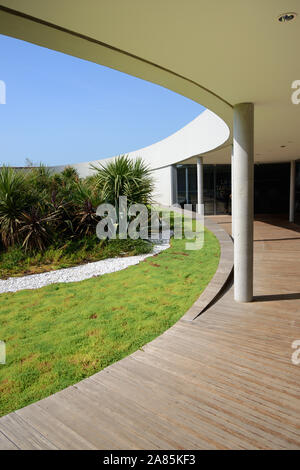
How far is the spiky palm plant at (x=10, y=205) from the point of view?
841 centimetres

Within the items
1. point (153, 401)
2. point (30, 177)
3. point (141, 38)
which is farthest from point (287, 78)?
point (30, 177)

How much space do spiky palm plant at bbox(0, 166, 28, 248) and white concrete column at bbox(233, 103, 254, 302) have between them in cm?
620

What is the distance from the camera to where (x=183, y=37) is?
2570 mm

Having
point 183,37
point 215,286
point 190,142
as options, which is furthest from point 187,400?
point 190,142

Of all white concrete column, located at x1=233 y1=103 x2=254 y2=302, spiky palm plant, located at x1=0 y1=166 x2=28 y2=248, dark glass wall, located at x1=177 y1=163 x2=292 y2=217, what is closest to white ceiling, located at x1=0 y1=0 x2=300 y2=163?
white concrete column, located at x1=233 y1=103 x2=254 y2=302

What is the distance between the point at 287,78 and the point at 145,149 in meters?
21.9

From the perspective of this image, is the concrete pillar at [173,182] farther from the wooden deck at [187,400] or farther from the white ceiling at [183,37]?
the wooden deck at [187,400]

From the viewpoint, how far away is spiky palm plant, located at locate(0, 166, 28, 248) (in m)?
8.41

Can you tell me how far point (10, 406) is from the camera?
2.83m

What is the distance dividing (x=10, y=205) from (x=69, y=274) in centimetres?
294

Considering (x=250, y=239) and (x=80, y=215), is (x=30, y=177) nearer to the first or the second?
(x=80, y=215)

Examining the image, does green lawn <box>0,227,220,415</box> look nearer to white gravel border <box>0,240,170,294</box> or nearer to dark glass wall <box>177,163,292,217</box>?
white gravel border <box>0,240,170,294</box>

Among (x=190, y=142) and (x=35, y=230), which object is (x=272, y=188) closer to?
(x=190, y=142)

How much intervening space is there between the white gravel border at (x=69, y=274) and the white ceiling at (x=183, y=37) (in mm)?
4747
